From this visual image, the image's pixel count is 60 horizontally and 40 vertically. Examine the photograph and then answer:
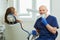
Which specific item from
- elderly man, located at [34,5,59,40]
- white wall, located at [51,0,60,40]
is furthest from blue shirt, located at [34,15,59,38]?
white wall, located at [51,0,60,40]

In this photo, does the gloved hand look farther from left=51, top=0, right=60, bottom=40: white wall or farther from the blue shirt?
left=51, top=0, right=60, bottom=40: white wall

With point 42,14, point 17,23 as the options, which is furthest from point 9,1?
point 42,14

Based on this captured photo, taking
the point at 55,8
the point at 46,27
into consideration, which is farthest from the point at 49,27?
the point at 55,8

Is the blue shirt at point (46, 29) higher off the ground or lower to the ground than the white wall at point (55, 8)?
lower

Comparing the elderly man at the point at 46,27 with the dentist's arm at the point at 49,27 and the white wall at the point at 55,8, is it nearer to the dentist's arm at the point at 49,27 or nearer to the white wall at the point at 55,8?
the dentist's arm at the point at 49,27

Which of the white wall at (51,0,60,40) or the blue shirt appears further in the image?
the white wall at (51,0,60,40)

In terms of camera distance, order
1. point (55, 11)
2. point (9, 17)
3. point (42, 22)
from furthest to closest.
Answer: point (55, 11) < point (9, 17) < point (42, 22)

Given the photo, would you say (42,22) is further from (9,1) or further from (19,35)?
(9,1)

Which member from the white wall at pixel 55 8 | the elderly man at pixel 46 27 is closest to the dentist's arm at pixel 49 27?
the elderly man at pixel 46 27

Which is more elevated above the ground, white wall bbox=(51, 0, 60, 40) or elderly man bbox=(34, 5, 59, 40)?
white wall bbox=(51, 0, 60, 40)

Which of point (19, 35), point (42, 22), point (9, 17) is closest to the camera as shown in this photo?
point (42, 22)

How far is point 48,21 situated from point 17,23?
66cm

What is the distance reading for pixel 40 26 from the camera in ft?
8.39

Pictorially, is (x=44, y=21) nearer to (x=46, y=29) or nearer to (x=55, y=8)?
(x=46, y=29)
